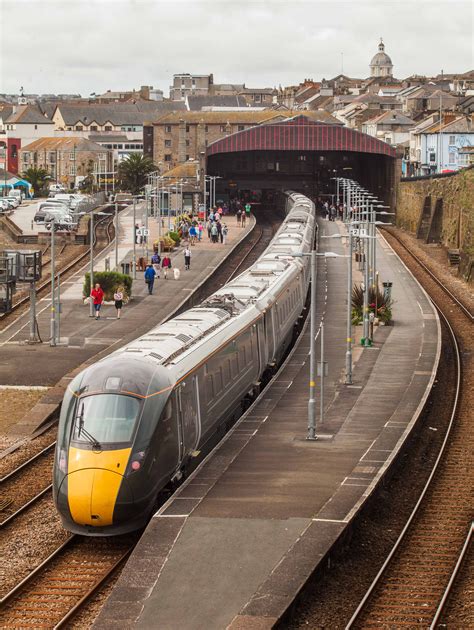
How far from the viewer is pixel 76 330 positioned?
144 feet

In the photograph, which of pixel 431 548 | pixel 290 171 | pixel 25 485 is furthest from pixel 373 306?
pixel 290 171

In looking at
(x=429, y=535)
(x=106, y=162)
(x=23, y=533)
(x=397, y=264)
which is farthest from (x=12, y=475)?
(x=106, y=162)

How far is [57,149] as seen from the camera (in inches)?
6412

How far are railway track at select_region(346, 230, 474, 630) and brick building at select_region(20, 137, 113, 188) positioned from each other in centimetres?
13412

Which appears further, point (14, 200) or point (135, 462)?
point (14, 200)

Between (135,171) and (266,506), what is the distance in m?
114

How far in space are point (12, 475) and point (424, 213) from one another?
2514 inches

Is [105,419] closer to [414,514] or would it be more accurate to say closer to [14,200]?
[414,514]

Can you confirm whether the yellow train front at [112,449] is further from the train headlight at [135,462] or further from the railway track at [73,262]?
the railway track at [73,262]

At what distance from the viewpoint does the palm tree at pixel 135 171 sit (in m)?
131

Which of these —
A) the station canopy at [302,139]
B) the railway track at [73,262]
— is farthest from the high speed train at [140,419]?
the station canopy at [302,139]

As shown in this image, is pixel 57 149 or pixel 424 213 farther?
pixel 57 149

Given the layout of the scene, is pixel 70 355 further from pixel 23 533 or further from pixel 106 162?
pixel 106 162

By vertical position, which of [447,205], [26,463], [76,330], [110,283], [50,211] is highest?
[447,205]
